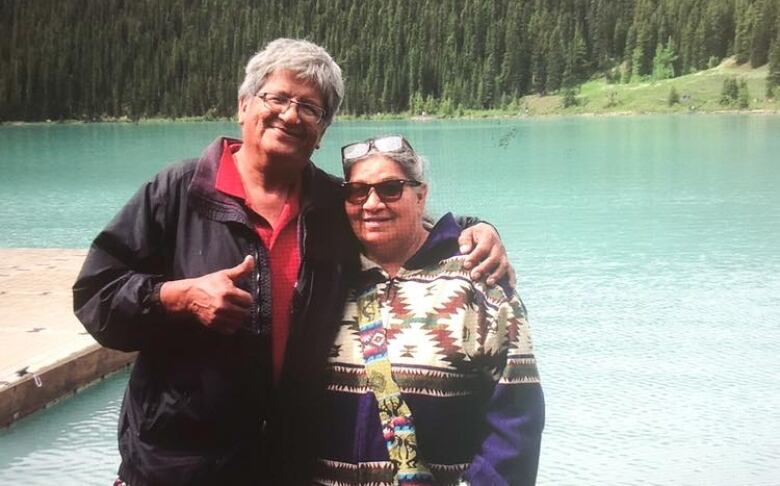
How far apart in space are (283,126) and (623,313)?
9298 millimetres

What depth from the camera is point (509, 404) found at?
207 cm

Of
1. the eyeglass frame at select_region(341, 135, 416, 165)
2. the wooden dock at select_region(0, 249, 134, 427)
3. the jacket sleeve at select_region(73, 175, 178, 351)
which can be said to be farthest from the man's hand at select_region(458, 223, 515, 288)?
the wooden dock at select_region(0, 249, 134, 427)

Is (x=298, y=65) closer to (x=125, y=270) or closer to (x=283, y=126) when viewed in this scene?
(x=283, y=126)

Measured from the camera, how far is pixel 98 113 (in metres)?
112

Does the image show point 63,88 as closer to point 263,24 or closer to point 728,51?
point 263,24

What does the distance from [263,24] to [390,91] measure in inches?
1210

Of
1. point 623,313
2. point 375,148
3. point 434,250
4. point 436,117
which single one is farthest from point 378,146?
point 436,117

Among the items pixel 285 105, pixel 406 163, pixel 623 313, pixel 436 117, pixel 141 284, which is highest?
pixel 436 117

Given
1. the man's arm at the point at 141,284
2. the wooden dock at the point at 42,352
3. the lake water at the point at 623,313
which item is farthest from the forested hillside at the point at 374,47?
the man's arm at the point at 141,284

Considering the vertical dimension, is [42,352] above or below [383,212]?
below

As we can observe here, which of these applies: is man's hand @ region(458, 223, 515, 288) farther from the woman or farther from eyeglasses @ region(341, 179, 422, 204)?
eyeglasses @ region(341, 179, 422, 204)

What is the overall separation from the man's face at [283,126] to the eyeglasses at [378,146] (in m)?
0.10

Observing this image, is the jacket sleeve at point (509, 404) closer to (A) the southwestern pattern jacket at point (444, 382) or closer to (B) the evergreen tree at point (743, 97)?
(A) the southwestern pattern jacket at point (444, 382)

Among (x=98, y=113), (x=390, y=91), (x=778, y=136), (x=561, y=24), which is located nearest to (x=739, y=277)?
(x=778, y=136)
